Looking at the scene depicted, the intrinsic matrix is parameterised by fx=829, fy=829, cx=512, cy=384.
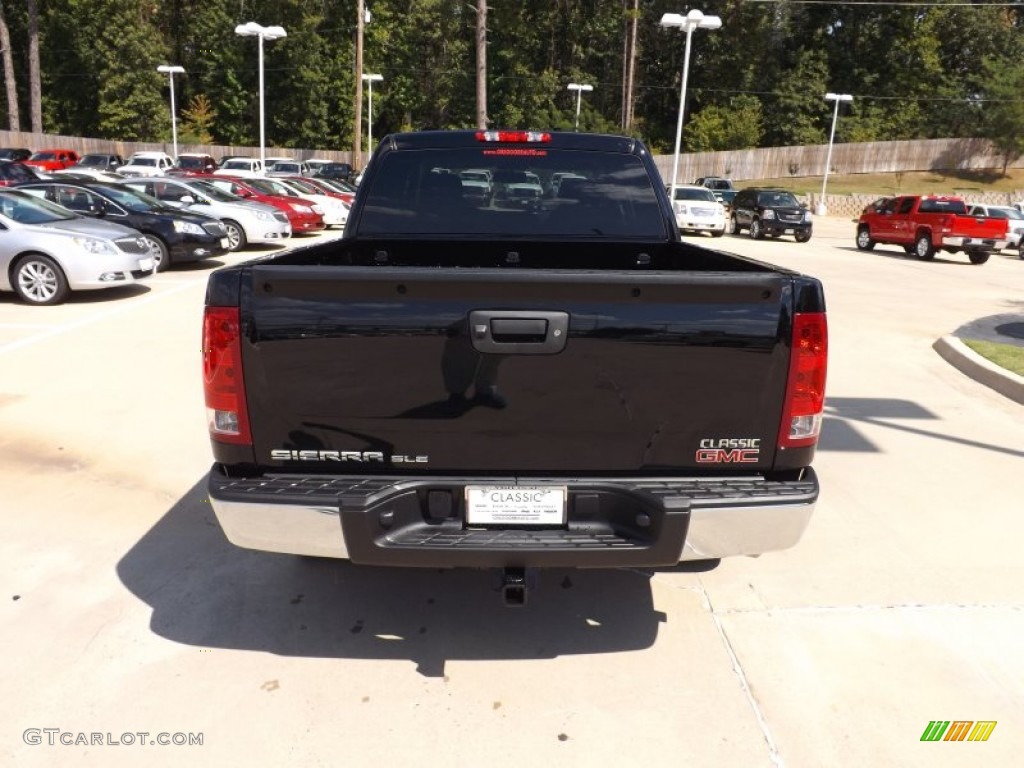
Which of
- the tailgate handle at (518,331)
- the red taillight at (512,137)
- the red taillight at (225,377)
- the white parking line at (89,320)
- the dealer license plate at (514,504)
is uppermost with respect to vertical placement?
the red taillight at (512,137)

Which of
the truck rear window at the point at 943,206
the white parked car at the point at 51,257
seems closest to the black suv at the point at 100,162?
the white parked car at the point at 51,257

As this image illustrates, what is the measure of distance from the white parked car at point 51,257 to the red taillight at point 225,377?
9727 mm

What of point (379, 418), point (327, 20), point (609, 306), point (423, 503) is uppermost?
point (327, 20)

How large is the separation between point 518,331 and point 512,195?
2075mm

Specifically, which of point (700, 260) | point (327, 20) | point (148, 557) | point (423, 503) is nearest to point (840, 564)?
point (700, 260)

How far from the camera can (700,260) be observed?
4.26m

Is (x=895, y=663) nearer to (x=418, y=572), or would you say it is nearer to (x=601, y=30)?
(x=418, y=572)

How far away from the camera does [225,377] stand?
2.89 meters

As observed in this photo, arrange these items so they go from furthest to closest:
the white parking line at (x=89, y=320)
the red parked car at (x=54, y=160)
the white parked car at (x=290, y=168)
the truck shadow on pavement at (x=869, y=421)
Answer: the red parked car at (x=54, y=160)
the white parked car at (x=290, y=168)
the white parking line at (x=89, y=320)
the truck shadow on pavement at (x=869, y=421)

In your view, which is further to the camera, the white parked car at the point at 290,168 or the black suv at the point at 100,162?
the black suv at the point at 100,162

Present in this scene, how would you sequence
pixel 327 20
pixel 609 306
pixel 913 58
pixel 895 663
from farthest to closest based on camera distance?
1. pixel 913 58
2. pixel 327 20
3. pixel 895 663
4. pixel 609 306

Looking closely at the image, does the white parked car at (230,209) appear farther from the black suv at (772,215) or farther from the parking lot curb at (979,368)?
the black suv at (772,215)

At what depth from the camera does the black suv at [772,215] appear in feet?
91.6

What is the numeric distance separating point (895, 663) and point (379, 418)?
237 cm
